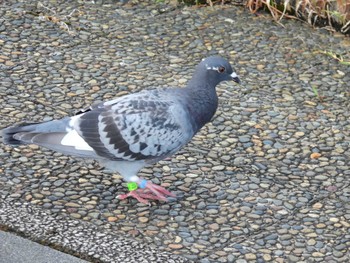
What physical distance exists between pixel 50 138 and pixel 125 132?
0.40 meters

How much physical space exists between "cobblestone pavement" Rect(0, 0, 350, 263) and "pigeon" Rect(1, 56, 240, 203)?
0.93 ft

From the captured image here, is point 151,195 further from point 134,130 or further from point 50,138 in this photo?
point 50,138

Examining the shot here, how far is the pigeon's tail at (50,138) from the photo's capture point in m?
4.80

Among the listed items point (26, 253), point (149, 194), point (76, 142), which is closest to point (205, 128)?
point (149, 194)

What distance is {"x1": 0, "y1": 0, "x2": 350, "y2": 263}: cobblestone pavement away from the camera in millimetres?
4727

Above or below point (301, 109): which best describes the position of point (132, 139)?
above

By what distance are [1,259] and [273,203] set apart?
60.5 inches

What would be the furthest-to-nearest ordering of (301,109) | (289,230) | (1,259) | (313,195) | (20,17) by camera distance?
1. (20,17)
2. (301,109)
3. (313,195)
4. (289,230)
5. (1,259)

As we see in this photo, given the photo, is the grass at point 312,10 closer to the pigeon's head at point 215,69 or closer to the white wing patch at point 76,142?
the pigeon's head at point 215,69

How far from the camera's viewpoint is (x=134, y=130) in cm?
484

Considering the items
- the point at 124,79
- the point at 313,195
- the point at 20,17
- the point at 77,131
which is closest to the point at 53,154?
the point at 77,131

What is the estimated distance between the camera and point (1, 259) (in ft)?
14.3

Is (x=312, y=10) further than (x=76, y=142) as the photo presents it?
Yes

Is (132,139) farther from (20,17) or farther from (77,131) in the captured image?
(20,17)
